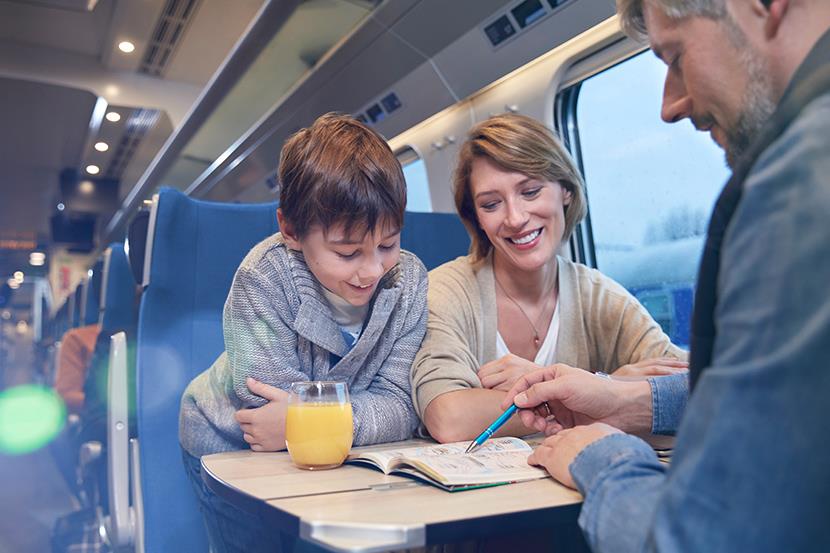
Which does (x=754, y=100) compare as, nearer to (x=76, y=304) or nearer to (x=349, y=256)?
(x=349, y=256)

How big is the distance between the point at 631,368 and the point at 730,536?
38.1 inches

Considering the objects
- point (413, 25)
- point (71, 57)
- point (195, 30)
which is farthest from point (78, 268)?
point (413, 25)

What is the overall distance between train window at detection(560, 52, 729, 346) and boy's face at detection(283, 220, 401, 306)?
123 centimetres

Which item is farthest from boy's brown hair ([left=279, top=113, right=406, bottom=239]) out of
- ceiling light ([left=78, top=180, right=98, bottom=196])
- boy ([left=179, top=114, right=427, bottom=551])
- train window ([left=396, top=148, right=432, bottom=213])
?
ceiling light ([left=78, top=180, right=98, bottom=196])

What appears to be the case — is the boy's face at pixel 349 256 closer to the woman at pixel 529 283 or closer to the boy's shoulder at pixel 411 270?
the boy's shoulder at pixel 411 270

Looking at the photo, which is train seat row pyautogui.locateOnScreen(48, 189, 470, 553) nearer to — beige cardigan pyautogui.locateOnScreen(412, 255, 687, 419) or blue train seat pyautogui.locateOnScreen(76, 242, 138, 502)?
beige cardigan pyautogui.locateOnScreen(412, 255, 687, 419)

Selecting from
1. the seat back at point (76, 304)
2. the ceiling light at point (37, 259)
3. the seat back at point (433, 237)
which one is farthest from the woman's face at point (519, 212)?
the ceiling light at point (37, 259)

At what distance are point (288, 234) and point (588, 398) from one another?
0.73 m

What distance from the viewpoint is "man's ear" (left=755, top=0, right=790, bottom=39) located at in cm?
78

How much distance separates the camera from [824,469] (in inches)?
21.1

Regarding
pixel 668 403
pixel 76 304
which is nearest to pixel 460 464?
pixel 668 403

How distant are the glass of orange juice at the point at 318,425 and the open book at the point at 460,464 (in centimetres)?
5

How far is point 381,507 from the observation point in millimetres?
811

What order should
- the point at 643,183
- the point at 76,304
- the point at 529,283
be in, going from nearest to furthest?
the point at 529,283, the point at 643,183, the point at 76,304
